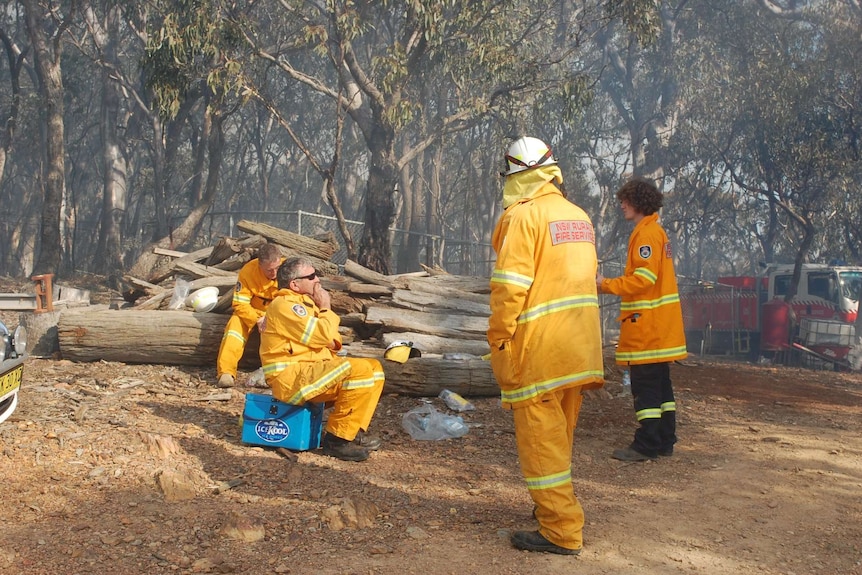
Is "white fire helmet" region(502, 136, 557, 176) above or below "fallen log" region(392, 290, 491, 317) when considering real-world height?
above

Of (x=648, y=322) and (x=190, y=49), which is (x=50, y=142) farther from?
(x=648, y=322)

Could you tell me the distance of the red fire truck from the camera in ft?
53.6

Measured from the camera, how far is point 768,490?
5.02 m

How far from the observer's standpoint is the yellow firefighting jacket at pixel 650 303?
5551 mm

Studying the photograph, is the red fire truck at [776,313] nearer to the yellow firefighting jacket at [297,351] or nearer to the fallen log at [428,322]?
the fallen log at [428,322]

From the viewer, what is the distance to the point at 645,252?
219 inches

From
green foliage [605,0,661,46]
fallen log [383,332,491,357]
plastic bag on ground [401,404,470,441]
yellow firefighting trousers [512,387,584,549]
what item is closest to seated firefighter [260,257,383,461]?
plastic bag on ground [401,404,470,441]

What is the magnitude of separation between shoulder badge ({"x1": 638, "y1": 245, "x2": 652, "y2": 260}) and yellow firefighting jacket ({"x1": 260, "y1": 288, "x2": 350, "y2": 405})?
2.11 m

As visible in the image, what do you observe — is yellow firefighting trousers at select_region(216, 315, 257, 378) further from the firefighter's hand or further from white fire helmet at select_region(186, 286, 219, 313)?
the firefighter's hand

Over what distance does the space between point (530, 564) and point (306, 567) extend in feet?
3.28

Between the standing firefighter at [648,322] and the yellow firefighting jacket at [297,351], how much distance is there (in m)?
1.89

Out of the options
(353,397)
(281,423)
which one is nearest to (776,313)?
(353,397)

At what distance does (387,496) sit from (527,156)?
2.10 m

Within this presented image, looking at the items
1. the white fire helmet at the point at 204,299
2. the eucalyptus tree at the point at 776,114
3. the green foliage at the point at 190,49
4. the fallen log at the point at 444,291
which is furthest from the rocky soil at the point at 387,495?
the eucalyptus tree at the point at 776,114
